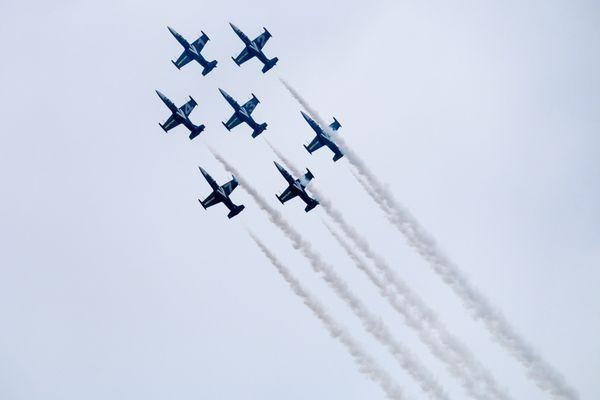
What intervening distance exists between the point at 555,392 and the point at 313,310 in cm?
2625

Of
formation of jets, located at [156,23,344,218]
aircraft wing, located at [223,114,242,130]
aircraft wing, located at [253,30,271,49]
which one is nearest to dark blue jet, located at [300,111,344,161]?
formation of jets, located at [156,23,344,218]

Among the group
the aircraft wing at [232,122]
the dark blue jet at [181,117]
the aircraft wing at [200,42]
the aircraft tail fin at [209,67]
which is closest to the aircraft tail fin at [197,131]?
the dark blue jet at [181,117]

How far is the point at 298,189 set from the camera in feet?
401

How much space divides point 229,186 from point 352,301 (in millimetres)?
21069

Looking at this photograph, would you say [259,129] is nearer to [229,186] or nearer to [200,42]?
[229,186]

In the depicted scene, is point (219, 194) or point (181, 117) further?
point (181, 117)

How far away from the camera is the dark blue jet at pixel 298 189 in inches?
4805

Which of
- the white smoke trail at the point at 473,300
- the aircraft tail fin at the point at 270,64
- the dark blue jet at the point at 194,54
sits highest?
the dark blue jet at the point at 194,54

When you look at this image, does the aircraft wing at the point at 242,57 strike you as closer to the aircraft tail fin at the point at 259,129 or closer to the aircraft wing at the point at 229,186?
the aircraft tail fin at the point at 259,129

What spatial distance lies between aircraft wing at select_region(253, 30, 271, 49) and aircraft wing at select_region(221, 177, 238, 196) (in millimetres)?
23329

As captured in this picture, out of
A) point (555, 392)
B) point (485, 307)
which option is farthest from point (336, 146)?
point (555, 392)

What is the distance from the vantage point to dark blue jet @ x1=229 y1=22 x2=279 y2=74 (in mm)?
137375

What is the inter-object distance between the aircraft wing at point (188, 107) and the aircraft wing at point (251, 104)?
646 centimetres

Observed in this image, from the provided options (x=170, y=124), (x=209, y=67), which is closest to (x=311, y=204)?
(x=170, y=124)
